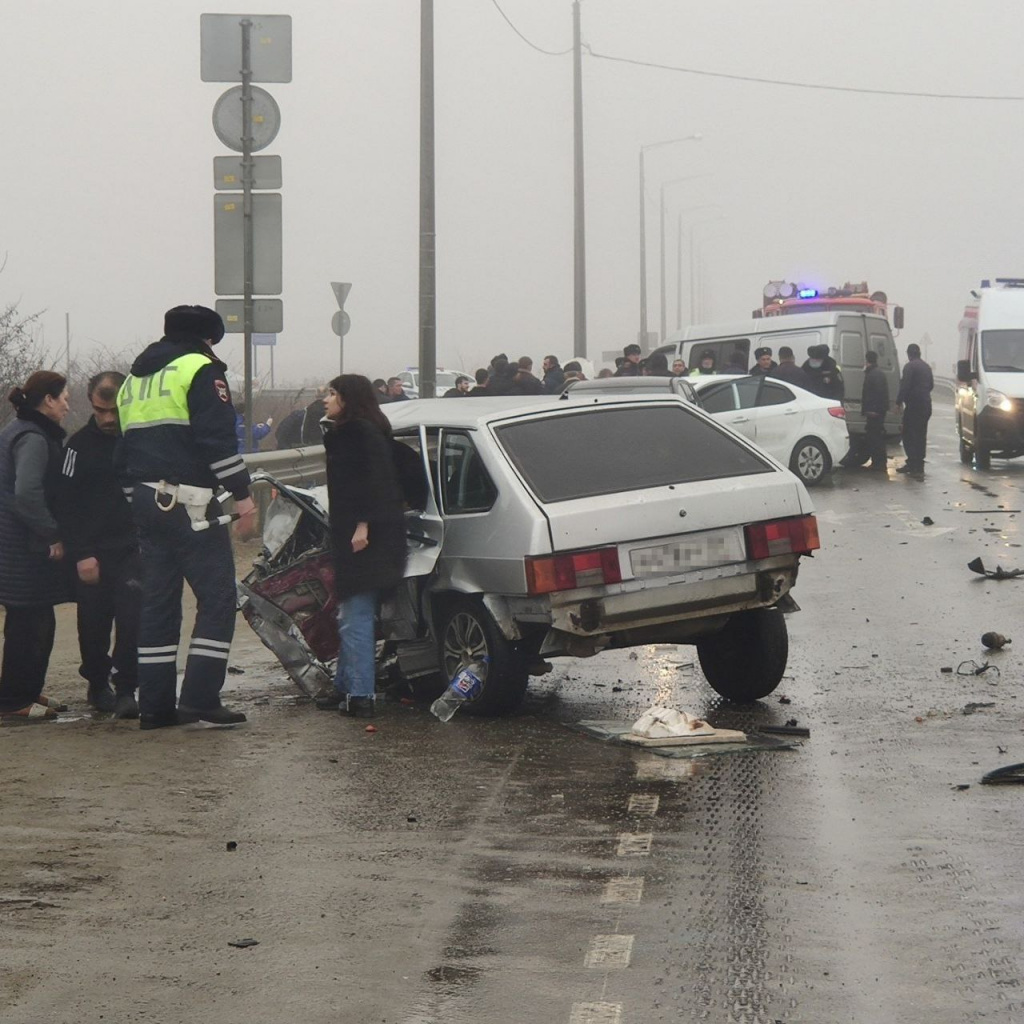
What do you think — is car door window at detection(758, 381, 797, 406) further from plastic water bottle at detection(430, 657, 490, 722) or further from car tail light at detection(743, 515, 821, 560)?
plastic water bottle at detection(430, 657, 490, 722)

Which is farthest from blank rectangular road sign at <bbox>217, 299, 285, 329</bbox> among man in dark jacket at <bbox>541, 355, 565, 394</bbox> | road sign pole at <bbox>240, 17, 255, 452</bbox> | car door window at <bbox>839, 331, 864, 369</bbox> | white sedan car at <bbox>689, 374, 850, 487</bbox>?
car door window at <bbox>839, 331, 864, 369</bbox>

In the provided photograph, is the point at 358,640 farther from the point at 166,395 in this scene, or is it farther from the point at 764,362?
the point at 764,362

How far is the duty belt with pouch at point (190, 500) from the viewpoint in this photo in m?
8.62

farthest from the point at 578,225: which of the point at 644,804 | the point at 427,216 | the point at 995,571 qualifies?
the point at 644,804

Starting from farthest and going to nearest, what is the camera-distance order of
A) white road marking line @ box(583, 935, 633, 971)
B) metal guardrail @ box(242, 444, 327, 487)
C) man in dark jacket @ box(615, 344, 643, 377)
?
man in dark jacket @ box(615, 344, 643, 377)
metal guardrail @ box(242, 444, 327, 487)
white road marking line @ box(583, 935, 633, 971)

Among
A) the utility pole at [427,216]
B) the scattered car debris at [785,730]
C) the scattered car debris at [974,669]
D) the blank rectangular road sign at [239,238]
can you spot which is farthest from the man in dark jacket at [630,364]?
the scattered car debris at [785,730]

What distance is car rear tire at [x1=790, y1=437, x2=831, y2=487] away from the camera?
2389 centimetres

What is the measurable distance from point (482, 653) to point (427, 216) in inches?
496

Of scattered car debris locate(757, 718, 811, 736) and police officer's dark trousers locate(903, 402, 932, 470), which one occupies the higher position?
police officer's dark trousers locate(903, 402, 932, 470)

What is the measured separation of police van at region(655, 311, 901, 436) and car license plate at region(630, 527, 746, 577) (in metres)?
18.7

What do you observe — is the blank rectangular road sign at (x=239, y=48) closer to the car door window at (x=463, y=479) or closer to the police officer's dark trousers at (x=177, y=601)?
the car door window at (x=463, y=479)

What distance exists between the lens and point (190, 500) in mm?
8625

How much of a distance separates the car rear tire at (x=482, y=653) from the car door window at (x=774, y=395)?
598 inches

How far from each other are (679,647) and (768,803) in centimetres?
451
